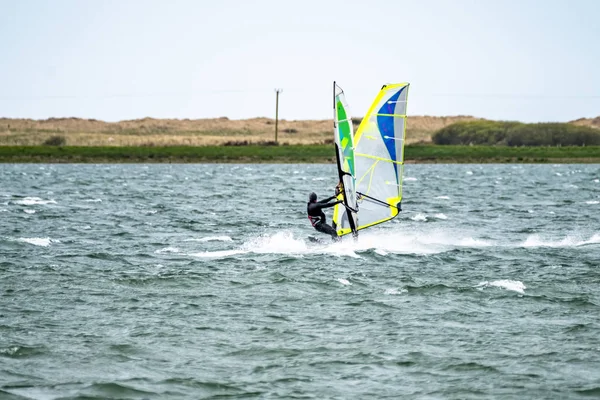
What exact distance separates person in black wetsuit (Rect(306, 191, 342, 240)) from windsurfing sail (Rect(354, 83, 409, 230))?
0.99 m

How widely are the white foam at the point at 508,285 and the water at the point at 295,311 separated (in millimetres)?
84

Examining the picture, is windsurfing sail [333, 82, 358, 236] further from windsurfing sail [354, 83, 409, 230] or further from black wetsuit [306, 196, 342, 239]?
windsurfing sail [354, 83, 409, 230]

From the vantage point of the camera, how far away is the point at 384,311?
1856cm

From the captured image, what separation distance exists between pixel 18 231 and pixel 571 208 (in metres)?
24.8

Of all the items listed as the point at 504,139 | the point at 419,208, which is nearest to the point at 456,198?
the point at 419,208

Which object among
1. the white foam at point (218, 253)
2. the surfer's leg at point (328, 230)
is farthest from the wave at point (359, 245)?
the surfer's leg at point (328, 230)

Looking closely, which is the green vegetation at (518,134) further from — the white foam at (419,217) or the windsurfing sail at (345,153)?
the windsurfing sail at (345,153)

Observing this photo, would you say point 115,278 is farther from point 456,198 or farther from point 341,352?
point 456,198

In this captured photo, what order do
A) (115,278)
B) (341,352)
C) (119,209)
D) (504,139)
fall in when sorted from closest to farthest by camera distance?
(341,352) → (115,278) → (119,209) → (504,139)

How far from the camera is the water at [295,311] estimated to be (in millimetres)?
14039

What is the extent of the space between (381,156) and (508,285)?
831cm

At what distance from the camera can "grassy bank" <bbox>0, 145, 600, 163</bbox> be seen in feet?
372

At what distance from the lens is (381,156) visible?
2848 centimetres

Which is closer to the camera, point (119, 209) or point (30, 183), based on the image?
point (119, 209)
